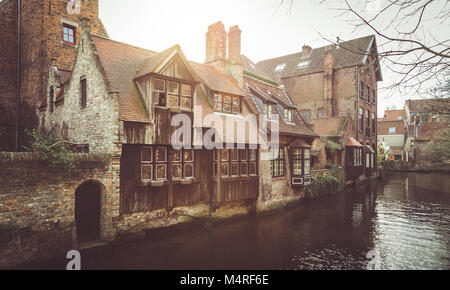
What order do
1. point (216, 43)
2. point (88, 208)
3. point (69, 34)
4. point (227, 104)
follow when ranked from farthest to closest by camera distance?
1. point (69, 34)
2. point (216, 43)
3. point (227, 104)
4. point (88, 208)

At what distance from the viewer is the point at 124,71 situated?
11867mm

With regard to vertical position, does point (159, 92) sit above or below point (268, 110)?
below

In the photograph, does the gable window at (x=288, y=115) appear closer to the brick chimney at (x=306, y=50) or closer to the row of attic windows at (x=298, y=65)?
the row of attic windows at (x=298, y=65)

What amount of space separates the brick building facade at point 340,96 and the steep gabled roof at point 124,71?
19.2 meters

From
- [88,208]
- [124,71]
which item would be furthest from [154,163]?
[124,71]

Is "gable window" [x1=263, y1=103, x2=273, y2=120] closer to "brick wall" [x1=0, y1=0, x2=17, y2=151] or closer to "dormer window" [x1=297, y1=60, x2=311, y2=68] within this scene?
"brick wall" [x1=0, y1=0, x2=17, y2=151]

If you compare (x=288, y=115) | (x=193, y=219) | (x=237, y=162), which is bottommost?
(x=193, y=219)

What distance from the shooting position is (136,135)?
1038 cm

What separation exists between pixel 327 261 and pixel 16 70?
21712mm

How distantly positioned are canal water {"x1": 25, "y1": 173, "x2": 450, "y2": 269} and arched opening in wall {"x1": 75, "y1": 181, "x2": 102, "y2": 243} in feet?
5.04

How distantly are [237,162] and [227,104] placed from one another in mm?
3178

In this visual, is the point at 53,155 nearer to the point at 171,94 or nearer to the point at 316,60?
the point at 171,94

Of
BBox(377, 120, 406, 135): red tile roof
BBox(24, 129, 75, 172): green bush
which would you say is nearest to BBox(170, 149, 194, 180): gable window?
BBox(24, 129, 75, 172): green bush

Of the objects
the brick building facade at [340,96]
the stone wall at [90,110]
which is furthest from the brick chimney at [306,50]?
the stone wall at [90,110]
